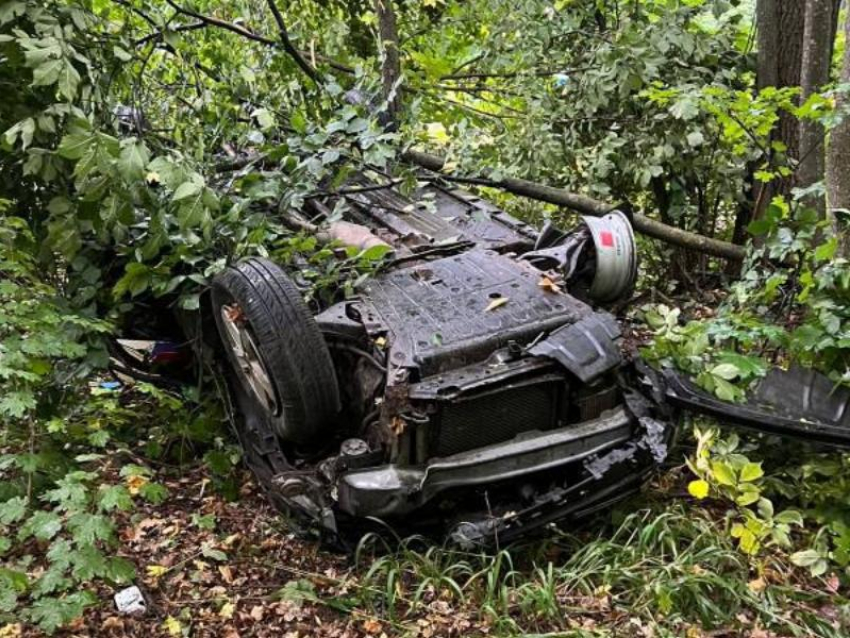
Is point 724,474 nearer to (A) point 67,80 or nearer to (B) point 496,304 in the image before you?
(B) point 496,304

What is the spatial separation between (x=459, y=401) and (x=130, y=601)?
156 centimetres

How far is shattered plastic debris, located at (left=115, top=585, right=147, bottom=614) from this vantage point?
303 centimetres

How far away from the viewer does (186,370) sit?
16.3 ft

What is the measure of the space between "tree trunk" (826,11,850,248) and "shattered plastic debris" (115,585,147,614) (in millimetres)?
3377

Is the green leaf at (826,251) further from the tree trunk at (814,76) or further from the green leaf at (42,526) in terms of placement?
the green leaf at (42,526)

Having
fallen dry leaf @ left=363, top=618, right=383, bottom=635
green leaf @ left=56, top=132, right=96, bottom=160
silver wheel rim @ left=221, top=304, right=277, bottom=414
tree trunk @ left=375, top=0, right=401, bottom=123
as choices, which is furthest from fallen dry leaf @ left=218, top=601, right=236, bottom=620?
tree trunk @ left=375, top=0, right=401, bottom=123

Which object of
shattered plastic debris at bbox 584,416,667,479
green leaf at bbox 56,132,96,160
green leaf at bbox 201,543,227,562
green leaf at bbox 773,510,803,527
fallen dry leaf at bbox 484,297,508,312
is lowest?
green leaf at bbox 201,543,227,562

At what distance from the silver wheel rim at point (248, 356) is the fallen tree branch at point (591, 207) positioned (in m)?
2.22

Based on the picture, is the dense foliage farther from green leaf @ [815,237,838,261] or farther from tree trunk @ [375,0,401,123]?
tree trunk @ [375,0,401,123]

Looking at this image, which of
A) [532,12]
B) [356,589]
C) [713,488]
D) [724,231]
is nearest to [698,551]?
[713,488]

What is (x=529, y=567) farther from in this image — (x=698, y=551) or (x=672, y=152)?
(x=672, y=152)

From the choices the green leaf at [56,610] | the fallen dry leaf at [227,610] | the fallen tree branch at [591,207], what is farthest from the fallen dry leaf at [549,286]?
the green leaf at [56,610]

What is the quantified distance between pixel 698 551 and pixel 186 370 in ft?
10.8

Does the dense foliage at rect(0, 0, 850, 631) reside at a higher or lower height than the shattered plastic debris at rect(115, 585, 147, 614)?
higher
